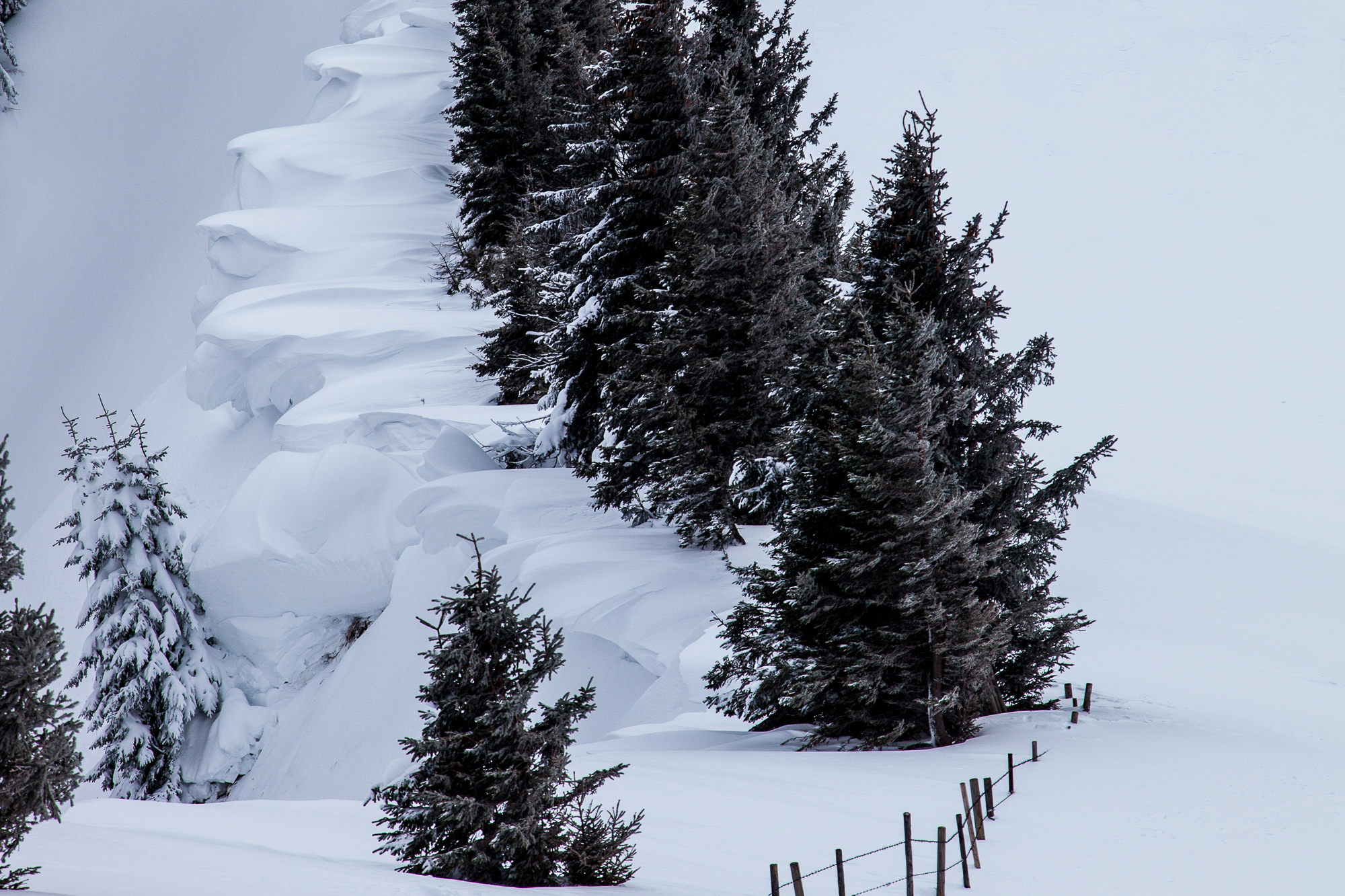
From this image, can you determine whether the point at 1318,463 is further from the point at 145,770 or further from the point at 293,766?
the point at 145,770

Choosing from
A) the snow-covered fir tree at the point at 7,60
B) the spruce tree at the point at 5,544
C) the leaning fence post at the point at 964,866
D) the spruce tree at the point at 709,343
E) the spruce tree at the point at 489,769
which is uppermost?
the snow-covered fir tree at the point at 7,60

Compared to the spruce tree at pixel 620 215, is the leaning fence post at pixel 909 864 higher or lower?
lower

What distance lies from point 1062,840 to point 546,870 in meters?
4.87

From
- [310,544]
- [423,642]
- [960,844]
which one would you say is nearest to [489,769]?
[960,844]

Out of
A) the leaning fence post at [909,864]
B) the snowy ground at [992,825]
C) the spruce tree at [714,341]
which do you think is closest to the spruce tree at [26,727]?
the snowy ground at [992,825]

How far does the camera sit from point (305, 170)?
3161cm

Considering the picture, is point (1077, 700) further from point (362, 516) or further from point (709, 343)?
point (362, 516)

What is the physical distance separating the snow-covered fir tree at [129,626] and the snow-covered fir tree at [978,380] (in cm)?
1353

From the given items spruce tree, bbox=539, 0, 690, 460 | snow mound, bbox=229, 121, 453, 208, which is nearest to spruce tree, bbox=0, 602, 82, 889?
spruce tree, bbox=539, 0, 690, 460

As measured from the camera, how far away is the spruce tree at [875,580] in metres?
11.5

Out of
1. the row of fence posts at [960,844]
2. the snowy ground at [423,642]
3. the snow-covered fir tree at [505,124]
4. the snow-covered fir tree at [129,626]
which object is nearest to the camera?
the row of fence posts at [960,844]

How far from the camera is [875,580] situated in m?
11.8

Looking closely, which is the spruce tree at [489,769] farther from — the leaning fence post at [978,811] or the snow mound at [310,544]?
the snow mound at [310,544]

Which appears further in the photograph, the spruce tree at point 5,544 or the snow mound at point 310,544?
the snow mound at point 310,544
